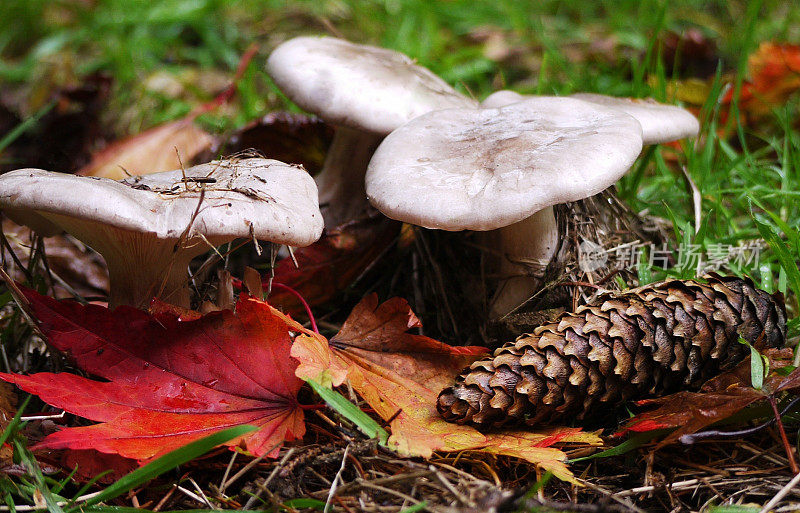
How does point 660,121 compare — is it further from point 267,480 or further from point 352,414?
point 267,480

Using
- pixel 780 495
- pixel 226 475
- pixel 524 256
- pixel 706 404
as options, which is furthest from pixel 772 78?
pixel 226 475

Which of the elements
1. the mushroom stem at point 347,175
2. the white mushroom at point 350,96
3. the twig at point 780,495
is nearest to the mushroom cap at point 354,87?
the white mushroom at point 350,96

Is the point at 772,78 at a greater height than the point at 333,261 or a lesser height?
greater

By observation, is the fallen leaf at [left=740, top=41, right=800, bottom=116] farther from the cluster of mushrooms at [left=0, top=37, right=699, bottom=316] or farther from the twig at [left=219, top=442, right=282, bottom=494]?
the twig at [left=219, top=442, right=282, bottom=494]

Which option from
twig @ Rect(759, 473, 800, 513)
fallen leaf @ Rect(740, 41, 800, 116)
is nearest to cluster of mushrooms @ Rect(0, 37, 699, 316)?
twig @ Rect(759, 473, 800, 513)

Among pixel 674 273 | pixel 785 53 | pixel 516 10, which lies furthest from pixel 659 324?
pixel 516 10

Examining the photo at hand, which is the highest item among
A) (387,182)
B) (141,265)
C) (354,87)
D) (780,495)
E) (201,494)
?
(354,87)

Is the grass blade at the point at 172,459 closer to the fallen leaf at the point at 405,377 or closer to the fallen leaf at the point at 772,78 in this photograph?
the fallen leaf at the point at 405,377
